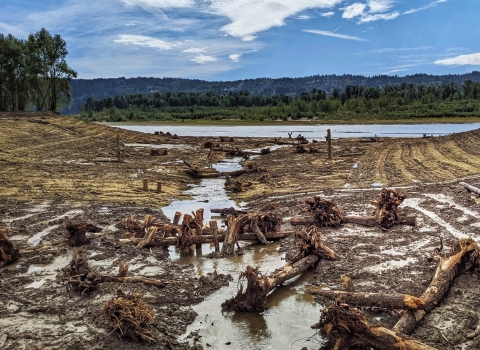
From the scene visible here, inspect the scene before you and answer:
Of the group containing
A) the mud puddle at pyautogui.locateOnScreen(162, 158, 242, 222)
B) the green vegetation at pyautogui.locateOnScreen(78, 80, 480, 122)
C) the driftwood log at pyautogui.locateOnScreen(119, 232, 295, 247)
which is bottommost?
the mud puddle at pyautogui.locateOnScreen(162, 158, 242, 222)

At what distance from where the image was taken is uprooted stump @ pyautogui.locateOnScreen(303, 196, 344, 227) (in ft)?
39.8

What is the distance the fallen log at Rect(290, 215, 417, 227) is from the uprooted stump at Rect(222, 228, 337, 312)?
8.75 feet

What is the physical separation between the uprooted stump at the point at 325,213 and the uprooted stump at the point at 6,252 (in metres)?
7.41

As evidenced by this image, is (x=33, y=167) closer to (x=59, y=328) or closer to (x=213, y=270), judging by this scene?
(x=213, y=270)

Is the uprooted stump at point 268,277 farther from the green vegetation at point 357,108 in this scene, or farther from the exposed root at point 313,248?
the green vegetation at point 357,108

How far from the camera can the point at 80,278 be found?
8.00 m

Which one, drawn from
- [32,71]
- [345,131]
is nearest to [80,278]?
[32,71]

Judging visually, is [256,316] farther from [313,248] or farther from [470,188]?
[470,188]

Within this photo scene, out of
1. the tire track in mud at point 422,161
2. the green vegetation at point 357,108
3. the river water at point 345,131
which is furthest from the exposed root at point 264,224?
the green vegetation at point 357,108

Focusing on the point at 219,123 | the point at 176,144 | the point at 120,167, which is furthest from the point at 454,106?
the point at 120,167

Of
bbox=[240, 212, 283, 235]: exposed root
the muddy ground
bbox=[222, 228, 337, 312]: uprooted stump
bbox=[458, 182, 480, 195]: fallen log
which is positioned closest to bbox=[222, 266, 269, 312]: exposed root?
bbox=[222, 228, 337, 312]: uprooted stump

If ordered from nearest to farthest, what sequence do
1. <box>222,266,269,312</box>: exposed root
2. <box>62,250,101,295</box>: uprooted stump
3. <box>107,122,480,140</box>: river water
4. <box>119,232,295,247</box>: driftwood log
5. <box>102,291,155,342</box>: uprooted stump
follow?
<box>102,291,155,342</box>: uprooted stump < <box>222,266,269,312</box>: exposed root < <box>62,250,101,295</box>: uprooted stump < <box>119,232,295,247</box>: driftwood log < <box>107,122,480,140</box>: river water

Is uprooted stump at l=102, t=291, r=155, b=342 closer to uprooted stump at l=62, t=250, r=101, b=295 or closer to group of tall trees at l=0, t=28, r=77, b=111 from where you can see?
uprooted stump at l=62, t=250, r=101, b=295

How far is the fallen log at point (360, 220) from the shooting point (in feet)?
39.0
